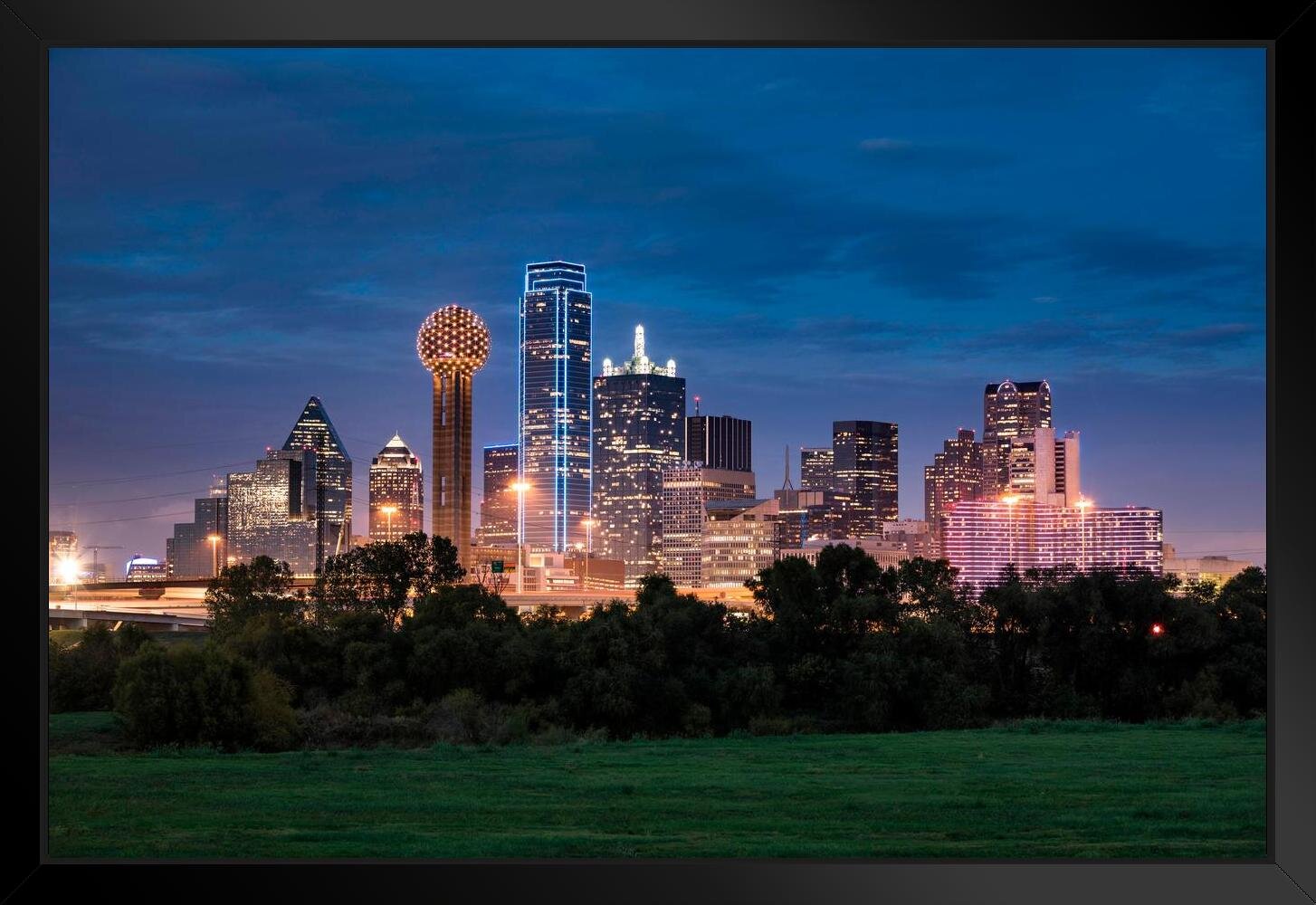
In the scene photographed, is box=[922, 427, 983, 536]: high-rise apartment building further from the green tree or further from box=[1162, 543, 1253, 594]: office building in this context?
the green tree

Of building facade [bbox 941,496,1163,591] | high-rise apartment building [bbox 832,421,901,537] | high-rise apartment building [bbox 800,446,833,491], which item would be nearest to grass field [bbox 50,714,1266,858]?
building facade [bbox 941,496,1163,591]

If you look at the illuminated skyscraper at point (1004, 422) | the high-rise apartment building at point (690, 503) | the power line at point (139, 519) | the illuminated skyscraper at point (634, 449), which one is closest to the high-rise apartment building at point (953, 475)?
the illuminated skyscraper at point (1004, 422)

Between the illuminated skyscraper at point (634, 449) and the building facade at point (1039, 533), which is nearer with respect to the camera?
the building facade at point (1039, 533)

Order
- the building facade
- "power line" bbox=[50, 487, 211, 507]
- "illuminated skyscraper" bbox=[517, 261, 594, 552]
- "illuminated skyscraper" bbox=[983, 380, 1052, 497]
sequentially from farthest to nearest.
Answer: "illuminated skyscraper" bbox=[517, 261, 594, 552]
"illuminated skyscraper" bbox=[983, 380, 1052, 497]
the building facade
"power line" bbox=[50, 487, 211, 507]

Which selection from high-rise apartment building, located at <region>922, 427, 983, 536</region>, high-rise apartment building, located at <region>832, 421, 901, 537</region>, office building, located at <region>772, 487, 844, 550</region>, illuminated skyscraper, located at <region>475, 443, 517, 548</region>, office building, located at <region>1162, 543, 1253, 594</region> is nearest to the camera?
office building, located at <region>1162, 543, 1253, 594</region>

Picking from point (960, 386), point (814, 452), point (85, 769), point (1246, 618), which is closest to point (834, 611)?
point (1246, 618)

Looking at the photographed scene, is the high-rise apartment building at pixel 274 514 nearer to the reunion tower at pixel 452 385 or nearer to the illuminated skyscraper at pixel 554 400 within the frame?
the reunion tower at pixel 452 385
